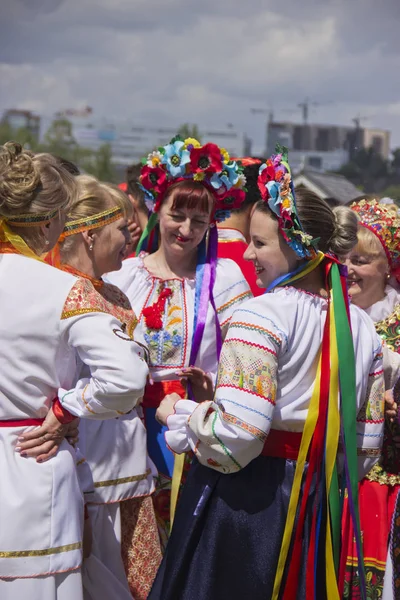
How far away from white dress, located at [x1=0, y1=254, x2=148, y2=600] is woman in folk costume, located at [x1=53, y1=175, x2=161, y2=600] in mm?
620

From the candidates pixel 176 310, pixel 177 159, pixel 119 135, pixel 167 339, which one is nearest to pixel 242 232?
pixel 177 159

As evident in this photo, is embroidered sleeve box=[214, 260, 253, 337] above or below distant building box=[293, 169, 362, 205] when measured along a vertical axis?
above

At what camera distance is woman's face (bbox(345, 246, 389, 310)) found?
12.7 ft

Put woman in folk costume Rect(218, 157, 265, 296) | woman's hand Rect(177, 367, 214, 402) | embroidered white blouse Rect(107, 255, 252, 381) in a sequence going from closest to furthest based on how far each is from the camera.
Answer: woman's hand Rect(177, 367, 214, 402) → embroidered white blouse Rect(107, 255, 252, 381) → woman in folk costume Rect(218, 157, 265, 296)

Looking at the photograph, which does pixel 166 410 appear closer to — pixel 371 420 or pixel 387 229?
pixel 371 420

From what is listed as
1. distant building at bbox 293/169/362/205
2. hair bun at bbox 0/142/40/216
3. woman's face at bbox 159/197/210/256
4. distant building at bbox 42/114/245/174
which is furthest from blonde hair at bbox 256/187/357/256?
distant building at bbox 42/114/245/174

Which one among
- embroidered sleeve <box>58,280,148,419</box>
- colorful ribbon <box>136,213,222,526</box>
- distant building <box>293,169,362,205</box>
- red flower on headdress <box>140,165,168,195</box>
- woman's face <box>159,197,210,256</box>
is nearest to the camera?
embroidered sleeve <box>58,280,148,419</box>

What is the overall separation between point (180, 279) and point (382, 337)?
3.21ft

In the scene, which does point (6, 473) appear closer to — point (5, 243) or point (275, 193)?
point (5, 243)

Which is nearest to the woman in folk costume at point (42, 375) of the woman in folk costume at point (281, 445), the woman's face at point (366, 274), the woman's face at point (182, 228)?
the woman in folk costume at point (281, 445)

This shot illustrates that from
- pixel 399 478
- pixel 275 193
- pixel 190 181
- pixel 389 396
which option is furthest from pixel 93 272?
pixel 399 478

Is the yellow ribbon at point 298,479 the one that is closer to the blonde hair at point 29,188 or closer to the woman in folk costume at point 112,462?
the woman in folk costume at point 112,462

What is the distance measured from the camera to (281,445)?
2609 mm

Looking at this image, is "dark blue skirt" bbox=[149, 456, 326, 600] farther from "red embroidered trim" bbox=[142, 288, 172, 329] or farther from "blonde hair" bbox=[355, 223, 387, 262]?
"blonde hair" bbox=[355, 223, 387, 262]
